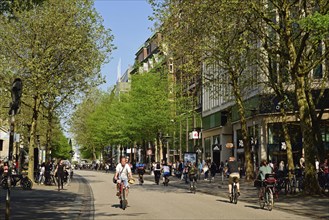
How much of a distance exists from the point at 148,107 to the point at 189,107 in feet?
14.7

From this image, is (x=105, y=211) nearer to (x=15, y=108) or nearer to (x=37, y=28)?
(x=15, y=108)

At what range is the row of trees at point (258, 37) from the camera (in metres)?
22.5

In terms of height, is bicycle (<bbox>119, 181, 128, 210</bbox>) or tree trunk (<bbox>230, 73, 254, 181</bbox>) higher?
tree trunk (<bbox>230, 73, 254, 181</bbox>)

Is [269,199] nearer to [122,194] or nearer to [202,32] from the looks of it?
[122,194]

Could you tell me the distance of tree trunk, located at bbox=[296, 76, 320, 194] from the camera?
22766mm

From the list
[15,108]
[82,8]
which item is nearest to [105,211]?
[15,108]

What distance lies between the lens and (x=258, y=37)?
26156 mm

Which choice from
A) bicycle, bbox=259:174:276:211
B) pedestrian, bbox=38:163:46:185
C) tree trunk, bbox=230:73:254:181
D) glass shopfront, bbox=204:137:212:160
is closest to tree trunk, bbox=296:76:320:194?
bicycle, bbox=259:174:276:211

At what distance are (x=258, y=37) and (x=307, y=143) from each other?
20.0 ft

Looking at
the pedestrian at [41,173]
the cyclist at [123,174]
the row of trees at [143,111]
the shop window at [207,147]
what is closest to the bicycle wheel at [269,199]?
the cyclist at [123,174]

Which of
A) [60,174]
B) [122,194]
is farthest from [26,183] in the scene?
[122,194]

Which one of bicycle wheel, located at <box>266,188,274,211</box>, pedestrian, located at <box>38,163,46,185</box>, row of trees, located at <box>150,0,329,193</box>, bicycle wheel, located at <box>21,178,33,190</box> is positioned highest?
row of trees, located at <box>150,0,329,193</box>

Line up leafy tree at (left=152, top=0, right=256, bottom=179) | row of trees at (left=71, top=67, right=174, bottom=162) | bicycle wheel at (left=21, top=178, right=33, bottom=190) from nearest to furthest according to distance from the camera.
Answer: leafy tree at (left=152, top=0, right=256, bottom=179) < bicycle wheel at (left=21, top=178, right=33, bottom=190) < row of trees at (left=71, top=67, right=174, bottom=162)

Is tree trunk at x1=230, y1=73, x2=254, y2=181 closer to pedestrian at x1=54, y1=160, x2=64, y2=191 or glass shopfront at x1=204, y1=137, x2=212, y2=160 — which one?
pedestrian at x1=54, y1=160, x2=64, y2=191
